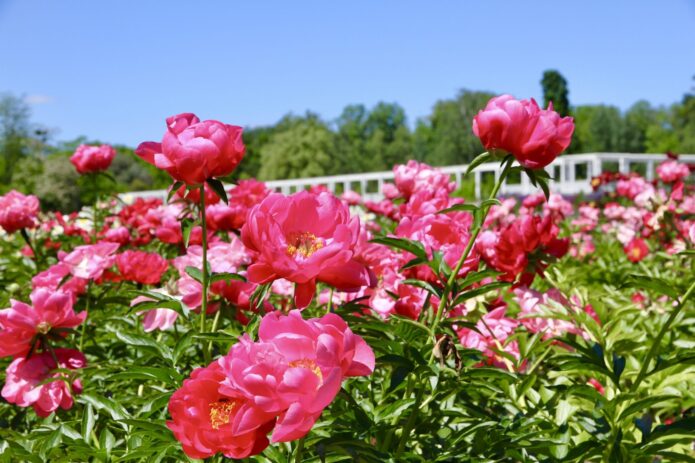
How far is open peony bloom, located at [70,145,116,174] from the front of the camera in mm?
3162

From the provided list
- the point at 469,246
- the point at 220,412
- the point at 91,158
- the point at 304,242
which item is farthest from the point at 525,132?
the point at 91,158

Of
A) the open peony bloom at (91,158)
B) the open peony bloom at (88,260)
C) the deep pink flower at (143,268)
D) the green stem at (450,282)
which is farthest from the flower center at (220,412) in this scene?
the open peony bloom at (91,158)

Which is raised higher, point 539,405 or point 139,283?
point 139,283

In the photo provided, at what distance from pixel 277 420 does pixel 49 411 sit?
3.18 ft

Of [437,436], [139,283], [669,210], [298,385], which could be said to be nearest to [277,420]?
[298,385]

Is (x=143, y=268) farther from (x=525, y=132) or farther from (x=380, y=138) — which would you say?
(x=380, y=138)

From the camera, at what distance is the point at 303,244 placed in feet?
3.57

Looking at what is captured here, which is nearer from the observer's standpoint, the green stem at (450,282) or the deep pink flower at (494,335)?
the green stem at (450,282)

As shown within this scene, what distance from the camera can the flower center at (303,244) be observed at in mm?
1077

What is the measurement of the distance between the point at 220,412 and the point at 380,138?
2667 inches

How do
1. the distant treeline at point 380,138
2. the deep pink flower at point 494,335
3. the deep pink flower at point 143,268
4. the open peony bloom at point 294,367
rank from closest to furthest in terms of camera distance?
1. the open peony bloom at point 294,367
2. the deep pink flower at point 494,335
3. the deep pink flower at point 143,268
4. the distant treeline at point 380,138

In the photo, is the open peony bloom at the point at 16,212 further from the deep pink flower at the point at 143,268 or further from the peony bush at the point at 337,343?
the deep pink flower at the point at 143,268

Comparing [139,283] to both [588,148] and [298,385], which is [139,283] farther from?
[588,148]

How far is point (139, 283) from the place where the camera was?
2.15 m
